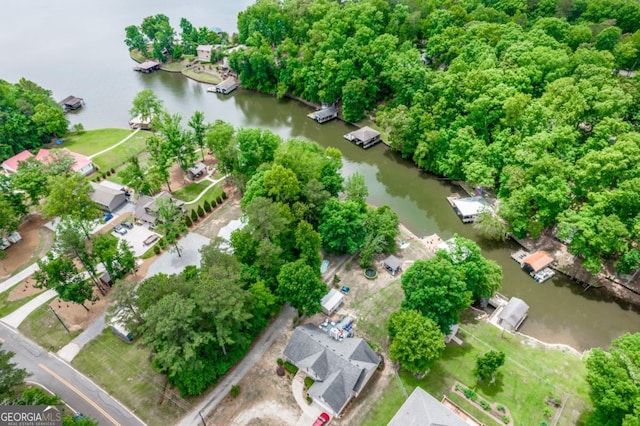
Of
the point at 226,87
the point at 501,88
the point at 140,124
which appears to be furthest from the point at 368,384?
the point at 226,87

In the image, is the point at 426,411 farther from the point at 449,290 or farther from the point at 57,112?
the point at 57,112

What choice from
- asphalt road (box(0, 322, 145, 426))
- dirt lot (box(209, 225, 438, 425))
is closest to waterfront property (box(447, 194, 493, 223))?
dirt lot (box(209, 225, 438, 425))

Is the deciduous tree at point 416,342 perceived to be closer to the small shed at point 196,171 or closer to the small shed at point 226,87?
the small shed at point 196,171

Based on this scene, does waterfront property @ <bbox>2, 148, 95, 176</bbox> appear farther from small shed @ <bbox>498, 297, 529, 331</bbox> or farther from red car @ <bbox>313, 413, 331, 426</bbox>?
small shed @ <bbox>498, 297, 529, 331</bbox>

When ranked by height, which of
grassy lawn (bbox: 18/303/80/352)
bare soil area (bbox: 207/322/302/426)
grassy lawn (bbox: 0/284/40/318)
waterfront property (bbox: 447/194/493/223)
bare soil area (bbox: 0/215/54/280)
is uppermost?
waterfront property (bbox: 447/194/493/223)

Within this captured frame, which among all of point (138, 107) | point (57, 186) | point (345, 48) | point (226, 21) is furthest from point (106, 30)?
point (57, 186)

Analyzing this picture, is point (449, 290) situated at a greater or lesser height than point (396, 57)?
lesser

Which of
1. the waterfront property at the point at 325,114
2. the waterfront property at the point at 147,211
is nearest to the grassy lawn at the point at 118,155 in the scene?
the waterfront property at the point at 147,211
